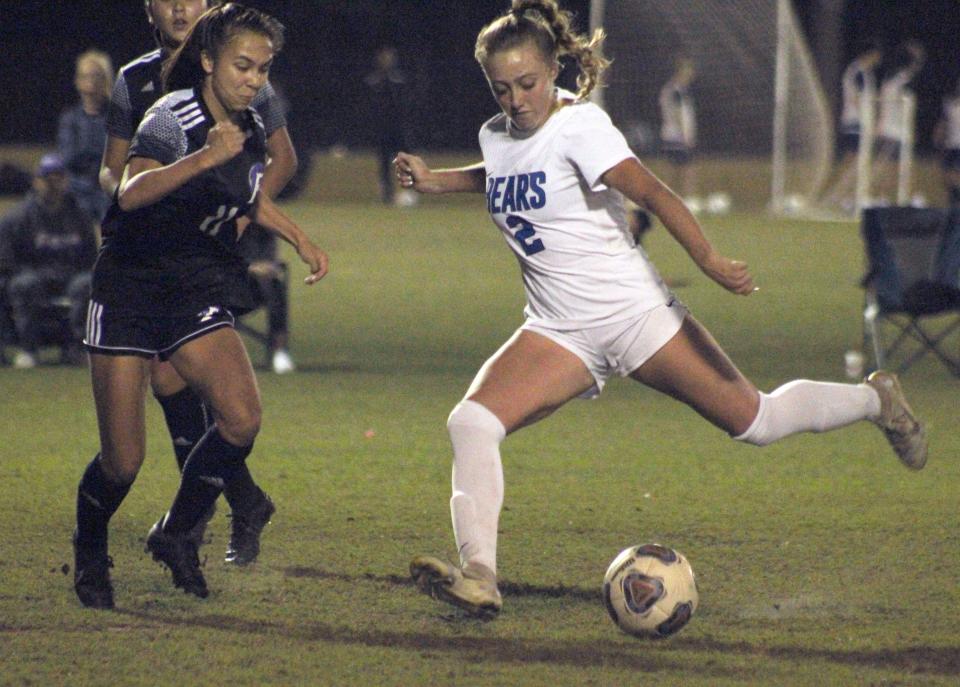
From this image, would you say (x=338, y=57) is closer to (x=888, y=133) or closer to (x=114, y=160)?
(x=888, y=133)

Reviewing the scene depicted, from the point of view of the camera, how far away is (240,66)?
203 inches

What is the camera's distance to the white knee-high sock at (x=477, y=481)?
523cm

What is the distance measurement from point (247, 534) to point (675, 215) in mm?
2008

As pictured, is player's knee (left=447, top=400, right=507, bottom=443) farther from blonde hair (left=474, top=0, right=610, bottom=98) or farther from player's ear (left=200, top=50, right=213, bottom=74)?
player's ear (left=200, top=50, right=213, bottom=74)

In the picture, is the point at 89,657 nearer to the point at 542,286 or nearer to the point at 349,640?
the point at 349,640

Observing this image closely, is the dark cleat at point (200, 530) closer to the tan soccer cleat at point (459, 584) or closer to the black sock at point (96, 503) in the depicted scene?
the black sock at point (96, 503)

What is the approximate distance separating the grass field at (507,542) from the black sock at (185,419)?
1.44 feet

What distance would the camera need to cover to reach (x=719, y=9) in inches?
812

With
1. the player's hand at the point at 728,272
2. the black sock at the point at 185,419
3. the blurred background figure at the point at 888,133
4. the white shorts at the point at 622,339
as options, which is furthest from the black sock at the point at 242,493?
the blurred background figure at the point at 888,133

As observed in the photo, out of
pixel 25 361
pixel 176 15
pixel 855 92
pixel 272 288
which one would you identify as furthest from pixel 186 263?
pixel 855 92

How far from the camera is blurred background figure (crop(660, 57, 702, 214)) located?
877 inches

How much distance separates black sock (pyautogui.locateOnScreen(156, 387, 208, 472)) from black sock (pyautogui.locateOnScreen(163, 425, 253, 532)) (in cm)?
39

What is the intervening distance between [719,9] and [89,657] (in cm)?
1694

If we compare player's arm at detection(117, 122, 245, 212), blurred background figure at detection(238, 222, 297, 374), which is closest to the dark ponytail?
player's arm at detection(117, 122, 245, 212)
